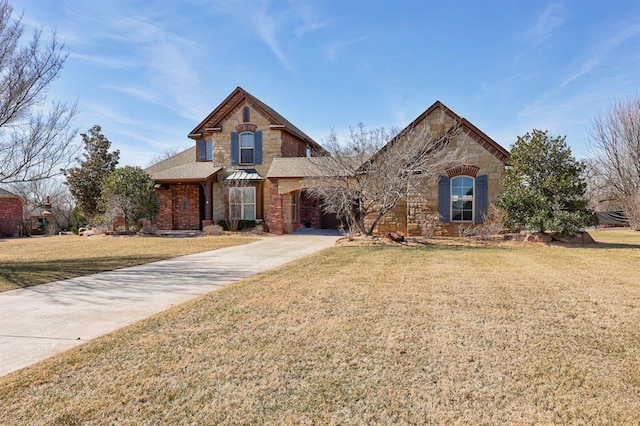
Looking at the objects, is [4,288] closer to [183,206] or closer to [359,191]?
[359,191]

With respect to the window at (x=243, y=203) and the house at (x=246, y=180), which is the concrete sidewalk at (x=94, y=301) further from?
the window at (x=243, y=203)

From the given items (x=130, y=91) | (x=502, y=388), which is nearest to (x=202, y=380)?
(x=502, y=388)

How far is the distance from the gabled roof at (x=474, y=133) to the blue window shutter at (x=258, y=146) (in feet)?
32.7

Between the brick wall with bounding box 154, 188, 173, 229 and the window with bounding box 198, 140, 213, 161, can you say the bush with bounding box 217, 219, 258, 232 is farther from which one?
the window with bounding box 198, 140, 213, 161

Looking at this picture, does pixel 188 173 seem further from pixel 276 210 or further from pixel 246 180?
pixel 276 210

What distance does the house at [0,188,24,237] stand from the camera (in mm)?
27359

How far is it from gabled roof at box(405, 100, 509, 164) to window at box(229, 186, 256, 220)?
10488 mm

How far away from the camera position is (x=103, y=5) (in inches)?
450

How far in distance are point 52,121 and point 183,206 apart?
45.4 feet

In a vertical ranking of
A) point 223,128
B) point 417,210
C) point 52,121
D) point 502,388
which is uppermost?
point 223,128

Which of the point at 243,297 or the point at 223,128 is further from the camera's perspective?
the point at 223,128

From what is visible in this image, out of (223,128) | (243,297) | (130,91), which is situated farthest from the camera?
(223,128)

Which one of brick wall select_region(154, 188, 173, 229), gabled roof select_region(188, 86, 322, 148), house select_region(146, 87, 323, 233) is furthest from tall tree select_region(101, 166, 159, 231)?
gabled roof select_region(188, 86, 322, 148)

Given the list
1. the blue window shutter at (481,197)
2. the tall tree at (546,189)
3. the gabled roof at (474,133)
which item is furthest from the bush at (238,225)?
the tall tree at (546,189)
